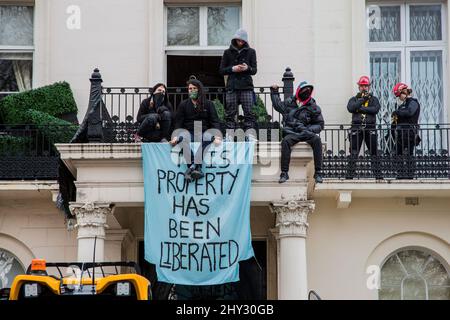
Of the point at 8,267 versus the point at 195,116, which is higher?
the point at 195,116

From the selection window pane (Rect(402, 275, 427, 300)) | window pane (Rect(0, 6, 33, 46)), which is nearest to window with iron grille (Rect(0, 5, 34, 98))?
window pane (Rect(0, 6, 33, 46))

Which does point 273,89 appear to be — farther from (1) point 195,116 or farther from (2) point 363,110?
(2) point 363,110

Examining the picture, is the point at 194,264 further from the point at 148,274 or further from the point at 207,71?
the point at 207,71

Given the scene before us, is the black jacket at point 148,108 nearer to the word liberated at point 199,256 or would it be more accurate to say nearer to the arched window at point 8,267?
the word liberated at point 199,256

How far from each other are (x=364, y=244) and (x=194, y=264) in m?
4.32

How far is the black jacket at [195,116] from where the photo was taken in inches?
870

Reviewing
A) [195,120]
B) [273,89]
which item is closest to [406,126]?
[273,89]

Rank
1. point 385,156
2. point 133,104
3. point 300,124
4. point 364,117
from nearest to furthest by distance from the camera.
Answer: point 300,124 < point 133,104 < point 385,156 < point 364,117

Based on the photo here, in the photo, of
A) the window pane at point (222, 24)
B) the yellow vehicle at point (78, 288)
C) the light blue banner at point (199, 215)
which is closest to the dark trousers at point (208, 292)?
the light blue banner at point (199, 215)

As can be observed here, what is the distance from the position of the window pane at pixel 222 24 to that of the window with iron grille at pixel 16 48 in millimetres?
3579

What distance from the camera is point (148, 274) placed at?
81.4 feet

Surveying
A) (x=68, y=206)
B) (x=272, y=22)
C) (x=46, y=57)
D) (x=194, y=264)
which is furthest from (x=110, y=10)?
(x=194, y=264)

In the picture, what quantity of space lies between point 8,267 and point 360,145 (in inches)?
278

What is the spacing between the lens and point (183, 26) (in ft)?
85.9
